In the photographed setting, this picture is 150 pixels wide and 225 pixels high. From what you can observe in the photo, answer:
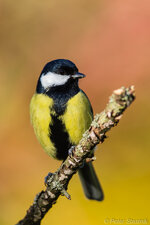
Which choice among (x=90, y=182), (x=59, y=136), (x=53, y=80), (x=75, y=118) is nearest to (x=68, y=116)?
(x=75, y=118)

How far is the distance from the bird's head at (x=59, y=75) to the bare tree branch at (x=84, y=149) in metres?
0.73

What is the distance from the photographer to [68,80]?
7.89 feet

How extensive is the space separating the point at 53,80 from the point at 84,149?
0.85m

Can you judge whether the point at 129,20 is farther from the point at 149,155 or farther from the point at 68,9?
the point at 149,155

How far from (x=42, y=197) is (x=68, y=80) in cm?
86

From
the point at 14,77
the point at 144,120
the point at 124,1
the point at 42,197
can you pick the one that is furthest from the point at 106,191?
the point at 124,1

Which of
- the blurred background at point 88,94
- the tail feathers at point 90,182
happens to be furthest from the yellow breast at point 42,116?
the tail feathers at point 90,182

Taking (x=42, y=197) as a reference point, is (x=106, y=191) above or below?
below

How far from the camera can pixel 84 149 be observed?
5.55 ft

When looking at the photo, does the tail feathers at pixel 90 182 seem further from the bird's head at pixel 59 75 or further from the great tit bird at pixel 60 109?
the bird's head at pixel 59 75

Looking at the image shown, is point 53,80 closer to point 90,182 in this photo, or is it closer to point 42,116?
point 42,116

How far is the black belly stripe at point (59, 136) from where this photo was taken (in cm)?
229

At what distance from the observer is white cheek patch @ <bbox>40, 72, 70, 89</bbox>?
7.88 feet

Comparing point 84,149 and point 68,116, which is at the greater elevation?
point 68,116
